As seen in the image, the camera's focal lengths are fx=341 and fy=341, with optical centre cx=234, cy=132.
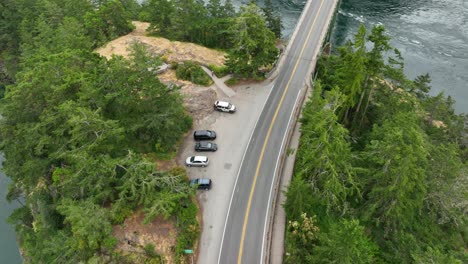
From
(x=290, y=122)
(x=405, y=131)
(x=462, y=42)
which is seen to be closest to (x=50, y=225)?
(x=290, y=122)

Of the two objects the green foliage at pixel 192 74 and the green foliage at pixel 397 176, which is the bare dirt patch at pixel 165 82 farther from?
the green foliage at pixel 397 176

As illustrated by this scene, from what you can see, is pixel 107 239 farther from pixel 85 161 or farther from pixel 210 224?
pixel 210 224

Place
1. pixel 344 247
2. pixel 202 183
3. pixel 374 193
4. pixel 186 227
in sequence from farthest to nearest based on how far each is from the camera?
pixel 202 183, pixel 374 193, pixel 186 227, pixel 344 247

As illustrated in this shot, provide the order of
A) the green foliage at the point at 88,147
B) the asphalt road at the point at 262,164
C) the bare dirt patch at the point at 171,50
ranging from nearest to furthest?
the green foliage at the point at 88,147
the asphalt road at the point at 262,164
the bare dirt patch at the point at 171,50

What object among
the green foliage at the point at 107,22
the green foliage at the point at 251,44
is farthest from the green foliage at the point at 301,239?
the green foliage at the point at 107,22

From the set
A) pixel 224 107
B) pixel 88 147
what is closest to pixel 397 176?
pixel 224 107

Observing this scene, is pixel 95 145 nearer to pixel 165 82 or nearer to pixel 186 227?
pixel 186 227
